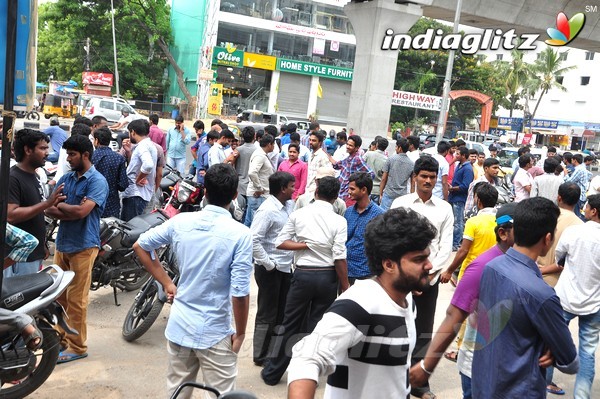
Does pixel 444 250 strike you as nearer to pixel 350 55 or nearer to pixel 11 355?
pixel 11 355

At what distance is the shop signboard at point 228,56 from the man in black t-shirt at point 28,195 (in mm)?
39234

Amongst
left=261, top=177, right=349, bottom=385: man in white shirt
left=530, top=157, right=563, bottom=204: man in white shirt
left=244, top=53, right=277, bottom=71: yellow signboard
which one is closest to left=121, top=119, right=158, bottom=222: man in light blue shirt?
left=261, top=177, right=349, bottom=385: man in white shirt

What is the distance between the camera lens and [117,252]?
19.3 ft

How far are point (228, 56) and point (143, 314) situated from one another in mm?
39462

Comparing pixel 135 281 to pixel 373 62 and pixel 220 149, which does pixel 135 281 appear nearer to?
pixel 220 149

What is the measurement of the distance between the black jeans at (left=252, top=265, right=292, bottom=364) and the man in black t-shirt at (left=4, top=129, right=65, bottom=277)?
1.75 meters

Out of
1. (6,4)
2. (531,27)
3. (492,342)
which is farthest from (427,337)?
(531,27)

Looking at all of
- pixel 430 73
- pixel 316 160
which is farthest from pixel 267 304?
pixel 430 73

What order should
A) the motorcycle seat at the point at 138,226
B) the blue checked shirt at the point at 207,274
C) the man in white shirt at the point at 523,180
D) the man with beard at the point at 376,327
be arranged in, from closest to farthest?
the man with beard at the point at 376,327, the blue checked shirt at the point at 207,274, the motorcycle seat at the point at 138,226, the man in white shirt at the point at 523,180

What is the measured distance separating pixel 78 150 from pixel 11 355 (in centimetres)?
159

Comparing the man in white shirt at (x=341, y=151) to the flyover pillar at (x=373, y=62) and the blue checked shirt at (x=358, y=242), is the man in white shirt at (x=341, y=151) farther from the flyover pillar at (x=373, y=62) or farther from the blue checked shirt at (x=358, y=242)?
the blue checked shirt at (x=358, y=242)

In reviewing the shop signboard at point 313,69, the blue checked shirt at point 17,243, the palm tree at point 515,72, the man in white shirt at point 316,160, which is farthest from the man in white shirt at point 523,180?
the palm tree at point 515,72

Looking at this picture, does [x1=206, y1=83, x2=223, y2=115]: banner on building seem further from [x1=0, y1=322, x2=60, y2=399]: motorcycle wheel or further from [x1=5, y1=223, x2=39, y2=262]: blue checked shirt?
[x1=5, y1=223, x2=39, y2=262]: blue checked shirt

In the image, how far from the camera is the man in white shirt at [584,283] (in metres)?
4.44
